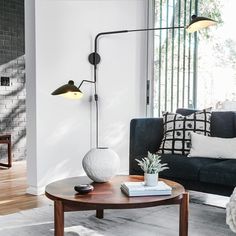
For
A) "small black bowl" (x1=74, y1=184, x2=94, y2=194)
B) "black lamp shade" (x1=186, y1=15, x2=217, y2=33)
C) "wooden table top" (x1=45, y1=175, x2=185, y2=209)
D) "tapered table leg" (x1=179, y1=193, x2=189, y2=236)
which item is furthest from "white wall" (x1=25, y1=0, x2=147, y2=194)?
"tapered table leg" (x1=179, y1=193, x2=189, y2=236)

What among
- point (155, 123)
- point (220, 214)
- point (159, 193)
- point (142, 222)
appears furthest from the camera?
point (155, 123)

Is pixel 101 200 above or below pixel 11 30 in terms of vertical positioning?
below

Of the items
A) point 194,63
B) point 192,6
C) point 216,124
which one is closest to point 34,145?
point 216,124

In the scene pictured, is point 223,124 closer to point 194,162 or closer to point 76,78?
point 194,162

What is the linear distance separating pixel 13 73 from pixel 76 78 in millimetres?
2001

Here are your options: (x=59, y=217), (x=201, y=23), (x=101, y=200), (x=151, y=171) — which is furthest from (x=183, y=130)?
(x=59, y=217)

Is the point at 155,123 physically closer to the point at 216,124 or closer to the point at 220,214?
the point at 216,124

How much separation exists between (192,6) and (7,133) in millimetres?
3227

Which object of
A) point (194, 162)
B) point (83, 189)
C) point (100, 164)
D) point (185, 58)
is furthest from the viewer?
point (185, 58)

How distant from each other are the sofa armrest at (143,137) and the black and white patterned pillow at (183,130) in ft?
0.41

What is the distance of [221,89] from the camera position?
178 inches

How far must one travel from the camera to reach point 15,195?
3895 mm

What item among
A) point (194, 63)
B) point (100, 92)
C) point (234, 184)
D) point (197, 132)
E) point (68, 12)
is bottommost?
point (234, 184)

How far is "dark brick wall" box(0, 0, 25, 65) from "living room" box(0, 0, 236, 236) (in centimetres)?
2
